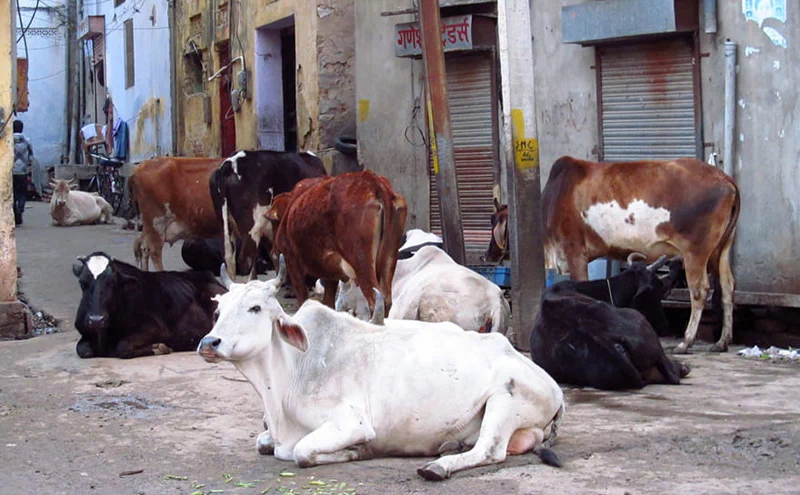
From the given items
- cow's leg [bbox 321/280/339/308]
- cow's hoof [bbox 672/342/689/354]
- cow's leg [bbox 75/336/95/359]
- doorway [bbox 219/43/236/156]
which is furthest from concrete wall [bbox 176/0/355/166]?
cow's hoof [bbox 672/342/689/354]

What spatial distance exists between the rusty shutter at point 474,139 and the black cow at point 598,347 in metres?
5.09

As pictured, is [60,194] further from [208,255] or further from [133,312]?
[133,312]

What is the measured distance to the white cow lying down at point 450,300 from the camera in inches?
347

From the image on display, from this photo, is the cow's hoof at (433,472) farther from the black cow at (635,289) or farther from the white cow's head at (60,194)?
the white cow's head at (60,194)

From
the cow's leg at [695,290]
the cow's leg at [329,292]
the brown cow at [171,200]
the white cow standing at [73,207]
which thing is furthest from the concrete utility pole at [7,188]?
the white cow standing at [73,207]

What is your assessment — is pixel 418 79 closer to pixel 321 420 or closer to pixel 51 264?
pixel 51 264

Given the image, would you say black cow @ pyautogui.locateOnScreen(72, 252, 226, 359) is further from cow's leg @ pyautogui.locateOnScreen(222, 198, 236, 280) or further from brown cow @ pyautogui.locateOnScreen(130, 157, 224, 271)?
brown cow @ pyautogui.locateOnScreen(130, 157, 224, 271)

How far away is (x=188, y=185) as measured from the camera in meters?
12.5

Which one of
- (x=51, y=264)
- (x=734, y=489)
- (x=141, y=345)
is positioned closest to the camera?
(x=734, y=489)

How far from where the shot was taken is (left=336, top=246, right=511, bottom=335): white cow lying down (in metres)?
8.80

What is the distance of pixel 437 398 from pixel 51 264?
33.4 feet

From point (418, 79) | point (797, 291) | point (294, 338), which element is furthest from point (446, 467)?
point (418, 79)

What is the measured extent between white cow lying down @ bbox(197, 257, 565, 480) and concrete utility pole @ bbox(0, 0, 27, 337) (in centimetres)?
512

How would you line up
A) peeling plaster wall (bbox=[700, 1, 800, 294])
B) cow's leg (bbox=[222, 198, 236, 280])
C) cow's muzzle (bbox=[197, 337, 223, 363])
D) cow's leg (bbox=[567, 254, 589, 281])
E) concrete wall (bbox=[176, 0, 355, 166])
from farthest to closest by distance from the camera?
concrete wall (bbox=[176, 0, 355, 166]) → cow's leg (bbox=[222, 198, 236, 280]) → cow's leg (bbox=[567, 254, 589, 281]) → peeling plaster wall (bbox=[700, 1, 800, 294]) → cow's muzzle (bbox=[197, 337, 223, 363])
